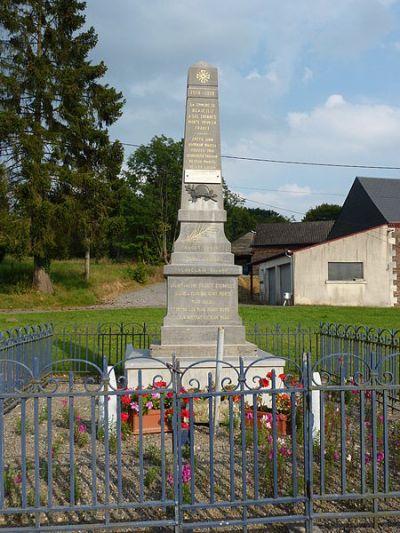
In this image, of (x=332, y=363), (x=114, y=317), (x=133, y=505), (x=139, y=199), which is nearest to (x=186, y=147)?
(x=332, y=363)

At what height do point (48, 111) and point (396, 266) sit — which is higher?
point (48, 111)

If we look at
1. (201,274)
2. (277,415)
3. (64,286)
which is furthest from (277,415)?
(64,286)

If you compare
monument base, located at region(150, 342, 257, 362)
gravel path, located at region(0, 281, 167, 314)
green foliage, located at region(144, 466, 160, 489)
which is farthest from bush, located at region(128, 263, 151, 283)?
green foliage, located at region(144, 466, 160, 489)

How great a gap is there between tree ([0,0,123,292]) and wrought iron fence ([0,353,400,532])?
762 inches

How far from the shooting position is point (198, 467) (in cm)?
470

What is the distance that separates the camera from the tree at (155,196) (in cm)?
5162

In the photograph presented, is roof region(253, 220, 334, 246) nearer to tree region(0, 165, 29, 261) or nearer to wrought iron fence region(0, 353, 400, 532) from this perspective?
tree region(0, 165, 29, 261)

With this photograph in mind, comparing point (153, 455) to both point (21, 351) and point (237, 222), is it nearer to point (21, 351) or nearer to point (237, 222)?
point (21, 351)

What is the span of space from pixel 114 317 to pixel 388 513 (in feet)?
49.4

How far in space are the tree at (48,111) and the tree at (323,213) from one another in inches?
2247

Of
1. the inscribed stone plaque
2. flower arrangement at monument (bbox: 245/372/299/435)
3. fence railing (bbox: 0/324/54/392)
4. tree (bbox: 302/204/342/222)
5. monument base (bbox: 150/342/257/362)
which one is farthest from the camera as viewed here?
tree (bbox: 302/204/342/222)

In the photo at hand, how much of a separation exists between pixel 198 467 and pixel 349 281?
23869mm

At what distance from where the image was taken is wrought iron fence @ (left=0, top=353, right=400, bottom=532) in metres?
3.58

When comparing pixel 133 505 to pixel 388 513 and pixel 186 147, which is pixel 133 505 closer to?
pixel 388 513
